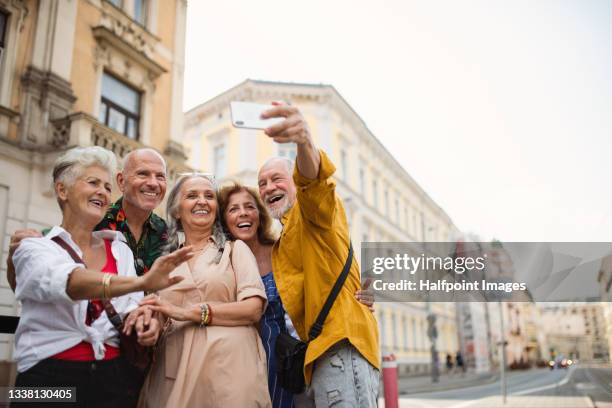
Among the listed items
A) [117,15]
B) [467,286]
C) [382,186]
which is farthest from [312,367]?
[382,186]

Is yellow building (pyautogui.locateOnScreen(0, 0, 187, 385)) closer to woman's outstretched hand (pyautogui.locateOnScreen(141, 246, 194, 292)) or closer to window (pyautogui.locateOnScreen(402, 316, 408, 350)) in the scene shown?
woman's outstretched hand (pyautogui.locateOnScreen(141, 246, 194, 292))

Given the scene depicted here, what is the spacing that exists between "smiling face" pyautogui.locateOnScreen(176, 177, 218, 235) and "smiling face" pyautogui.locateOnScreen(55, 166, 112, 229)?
0.49m

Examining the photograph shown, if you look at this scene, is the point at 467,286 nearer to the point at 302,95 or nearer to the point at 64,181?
the point at 64,181

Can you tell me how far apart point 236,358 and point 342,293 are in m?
0.56

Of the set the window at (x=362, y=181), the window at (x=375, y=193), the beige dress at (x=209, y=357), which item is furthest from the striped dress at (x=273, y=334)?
the window at (x=375, y=193)

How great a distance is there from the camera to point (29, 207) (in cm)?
984

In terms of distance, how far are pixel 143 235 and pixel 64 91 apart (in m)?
9.35

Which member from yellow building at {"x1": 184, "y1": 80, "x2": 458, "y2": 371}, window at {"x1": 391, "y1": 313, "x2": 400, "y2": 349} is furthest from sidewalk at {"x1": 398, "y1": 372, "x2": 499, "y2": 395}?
window at {"x1": 391, "y1": 313, "x2": 400, "y2": 349}

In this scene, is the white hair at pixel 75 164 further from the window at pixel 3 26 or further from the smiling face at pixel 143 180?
the window at pixel 3 26

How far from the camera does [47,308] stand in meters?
1.92

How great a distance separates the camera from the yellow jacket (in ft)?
7.11

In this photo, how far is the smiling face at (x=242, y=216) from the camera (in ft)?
9.21

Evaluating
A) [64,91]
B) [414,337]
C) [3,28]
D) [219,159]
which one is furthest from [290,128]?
[414,337]

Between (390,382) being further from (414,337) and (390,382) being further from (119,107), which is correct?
(414,337)
